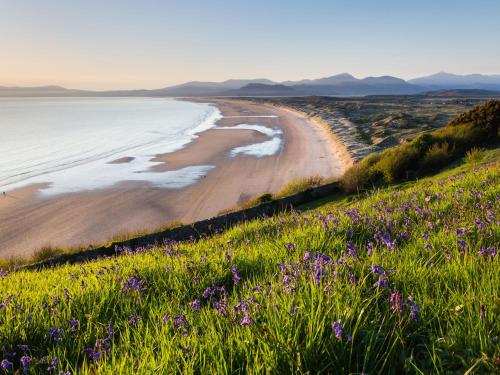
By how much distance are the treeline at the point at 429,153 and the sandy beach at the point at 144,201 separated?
27.0 ft

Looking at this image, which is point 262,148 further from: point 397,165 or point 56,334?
point 56,334

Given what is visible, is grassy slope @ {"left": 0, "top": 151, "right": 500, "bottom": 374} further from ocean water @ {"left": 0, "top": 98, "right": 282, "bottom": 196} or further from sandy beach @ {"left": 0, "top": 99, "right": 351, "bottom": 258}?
ocean water @ {"left": 0, "top": 98, "right": 282, "bottom": 196}

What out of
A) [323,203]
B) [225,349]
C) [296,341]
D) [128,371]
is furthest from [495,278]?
[323,203]

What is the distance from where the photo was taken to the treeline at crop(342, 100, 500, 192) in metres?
17.4

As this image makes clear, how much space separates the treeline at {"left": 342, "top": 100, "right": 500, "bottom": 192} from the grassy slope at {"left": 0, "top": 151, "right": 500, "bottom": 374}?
1193 cm

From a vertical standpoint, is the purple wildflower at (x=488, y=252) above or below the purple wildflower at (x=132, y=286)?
above

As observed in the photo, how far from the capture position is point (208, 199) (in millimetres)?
24328

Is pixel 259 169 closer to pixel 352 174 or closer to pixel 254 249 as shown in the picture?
pixel 352 174

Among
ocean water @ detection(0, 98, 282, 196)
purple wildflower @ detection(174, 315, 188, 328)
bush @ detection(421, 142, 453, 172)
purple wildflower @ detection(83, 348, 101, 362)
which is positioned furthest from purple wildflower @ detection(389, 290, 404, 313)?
ocean water @ detection(0, 98, 282, 196)

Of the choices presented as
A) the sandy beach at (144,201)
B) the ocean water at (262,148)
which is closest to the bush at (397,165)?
the sandy beach at (144,201)

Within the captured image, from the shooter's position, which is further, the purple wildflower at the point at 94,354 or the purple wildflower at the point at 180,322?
the purple wildflower at the point at 180,322

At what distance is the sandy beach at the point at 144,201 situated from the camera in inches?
782

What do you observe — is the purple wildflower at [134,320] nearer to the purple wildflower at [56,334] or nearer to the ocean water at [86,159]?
the purple wildflower at [56,334]

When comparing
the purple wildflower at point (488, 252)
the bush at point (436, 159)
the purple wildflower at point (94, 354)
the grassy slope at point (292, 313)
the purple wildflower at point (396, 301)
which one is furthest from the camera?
the bush at point (436, 159)
